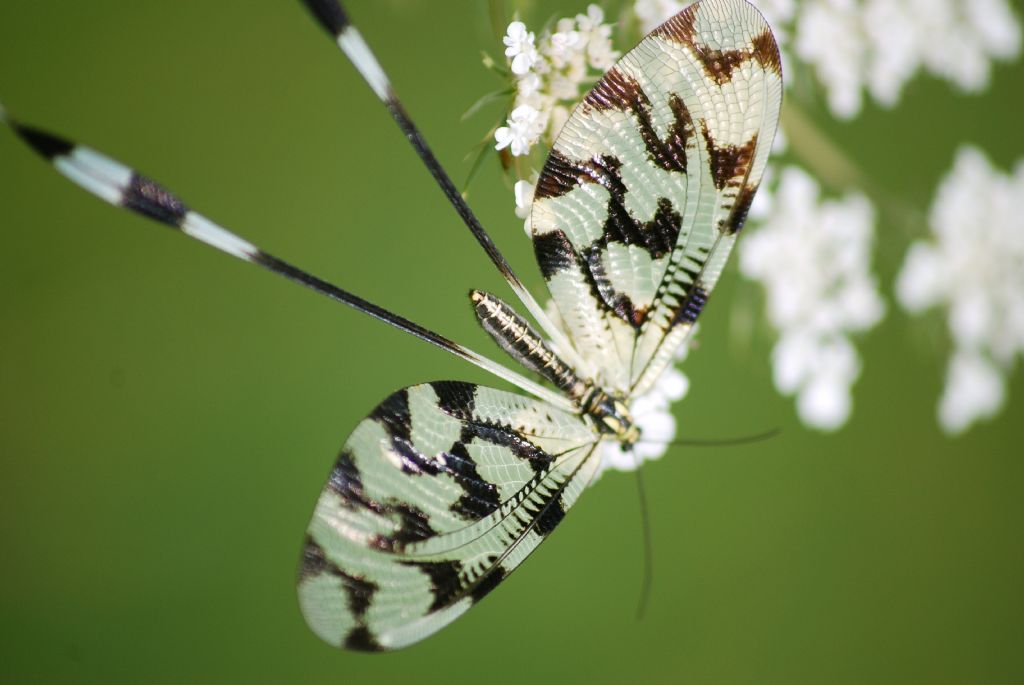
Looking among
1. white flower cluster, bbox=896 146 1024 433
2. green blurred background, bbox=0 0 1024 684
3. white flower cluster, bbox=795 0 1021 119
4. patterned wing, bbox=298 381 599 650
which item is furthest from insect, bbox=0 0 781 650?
white flower cluster, bbox=896 146 1024 433

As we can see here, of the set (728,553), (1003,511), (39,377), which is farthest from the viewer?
(1003,511)

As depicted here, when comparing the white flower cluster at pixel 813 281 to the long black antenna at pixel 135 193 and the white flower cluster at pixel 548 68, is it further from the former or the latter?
the long black antenna at pixel 135 193

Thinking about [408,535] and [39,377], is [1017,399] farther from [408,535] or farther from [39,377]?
[39,377]

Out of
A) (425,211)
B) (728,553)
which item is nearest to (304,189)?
(425,211)

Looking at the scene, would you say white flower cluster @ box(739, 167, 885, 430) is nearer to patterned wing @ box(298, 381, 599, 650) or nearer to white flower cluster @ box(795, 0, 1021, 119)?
white flower cluster @ box(795, 0, 1021, 119)

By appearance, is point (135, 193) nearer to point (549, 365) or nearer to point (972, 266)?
point (549, 365)

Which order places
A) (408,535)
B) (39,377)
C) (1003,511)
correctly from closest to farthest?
1. (408,535)
2. (39,377)
3. (1003,511)
